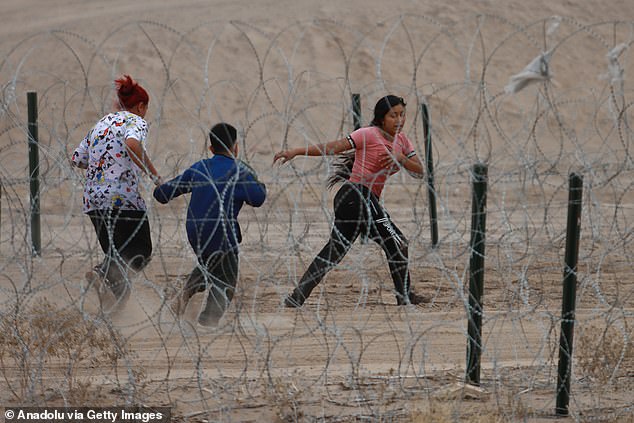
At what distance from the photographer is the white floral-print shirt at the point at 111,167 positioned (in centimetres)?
630

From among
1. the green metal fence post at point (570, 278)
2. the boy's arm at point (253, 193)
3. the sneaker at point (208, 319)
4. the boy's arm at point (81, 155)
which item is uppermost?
the boy's arm at point (81, 155)

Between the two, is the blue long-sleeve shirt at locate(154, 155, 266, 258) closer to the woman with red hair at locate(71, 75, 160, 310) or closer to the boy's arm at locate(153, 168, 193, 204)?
the boy's arm at locate(153, 168, 193, 204)

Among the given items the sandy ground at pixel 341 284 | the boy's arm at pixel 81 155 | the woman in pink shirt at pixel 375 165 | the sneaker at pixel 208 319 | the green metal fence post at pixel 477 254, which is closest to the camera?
the green metal fence post at pixel 477 254

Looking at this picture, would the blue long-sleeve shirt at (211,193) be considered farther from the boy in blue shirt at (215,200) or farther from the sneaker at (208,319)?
the sneaker at (208,319)

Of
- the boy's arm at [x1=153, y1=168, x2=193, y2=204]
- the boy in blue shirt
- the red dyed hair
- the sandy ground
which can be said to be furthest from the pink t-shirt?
the red dyed hair

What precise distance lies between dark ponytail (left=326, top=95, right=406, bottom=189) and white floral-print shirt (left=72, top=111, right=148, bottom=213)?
124cm

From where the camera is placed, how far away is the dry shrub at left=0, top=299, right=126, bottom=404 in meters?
5.05

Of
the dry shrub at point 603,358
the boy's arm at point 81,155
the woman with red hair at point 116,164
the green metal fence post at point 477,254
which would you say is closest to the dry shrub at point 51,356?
the woman with red hair at point 116,164

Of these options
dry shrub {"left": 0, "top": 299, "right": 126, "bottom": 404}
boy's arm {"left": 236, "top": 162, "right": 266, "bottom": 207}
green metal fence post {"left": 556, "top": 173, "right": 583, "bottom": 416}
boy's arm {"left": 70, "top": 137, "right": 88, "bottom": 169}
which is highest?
boy's arm {"left": 70, "top": 137, "right": 88, "bottom": 169}

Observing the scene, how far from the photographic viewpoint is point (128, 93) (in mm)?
6367

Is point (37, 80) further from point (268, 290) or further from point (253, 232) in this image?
point (268, 290)

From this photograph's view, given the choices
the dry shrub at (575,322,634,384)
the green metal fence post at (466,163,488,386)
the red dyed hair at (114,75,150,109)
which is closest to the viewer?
the green metal fence post at (466,163,488,386)

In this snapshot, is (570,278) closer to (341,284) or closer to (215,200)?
(215,200)

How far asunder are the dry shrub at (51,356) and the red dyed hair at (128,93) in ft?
4.27
